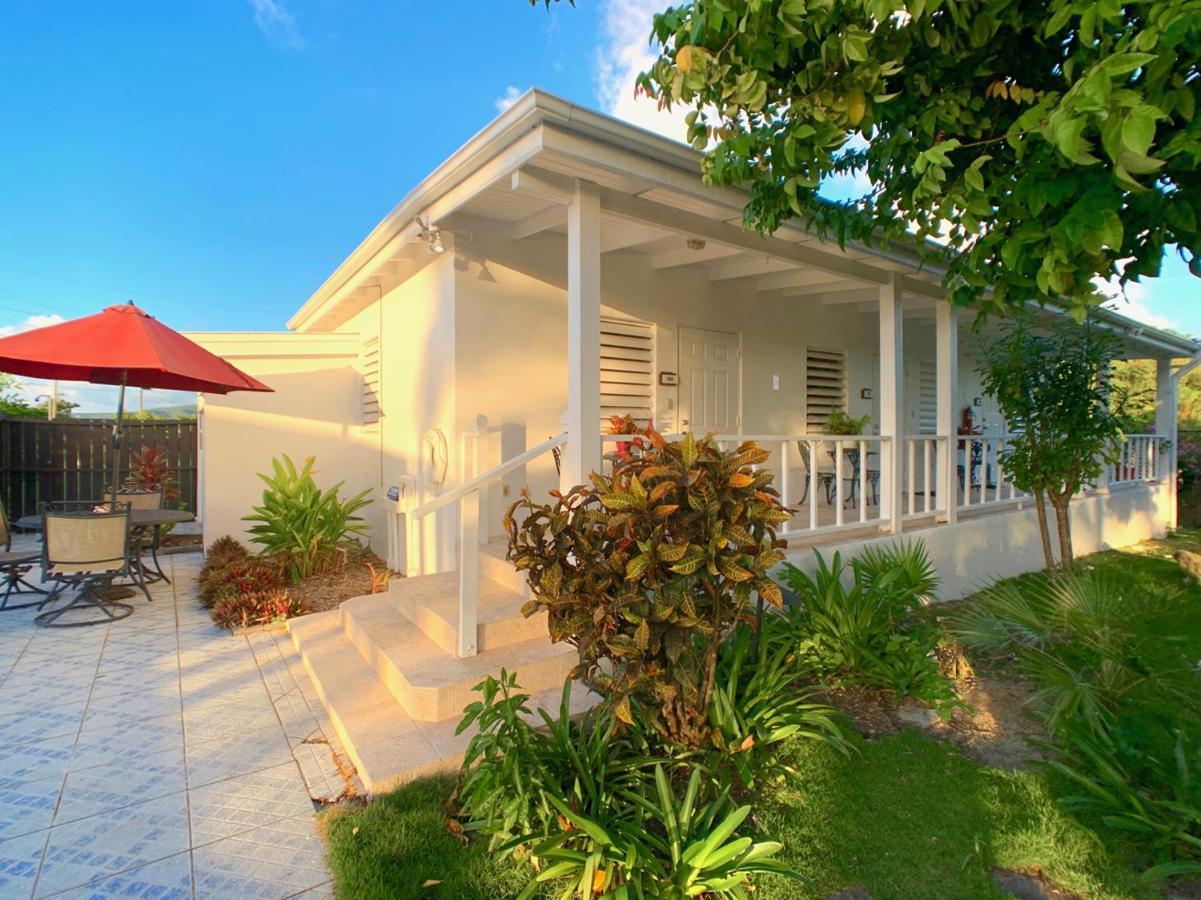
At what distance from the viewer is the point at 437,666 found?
3.57m

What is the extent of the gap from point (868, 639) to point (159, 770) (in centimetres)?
401

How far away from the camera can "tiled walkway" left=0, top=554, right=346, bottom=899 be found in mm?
2391

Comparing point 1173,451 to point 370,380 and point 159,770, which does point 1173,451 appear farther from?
point 159,770

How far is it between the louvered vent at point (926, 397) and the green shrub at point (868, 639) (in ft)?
21.0

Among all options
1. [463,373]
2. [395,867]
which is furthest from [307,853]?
[463,373]

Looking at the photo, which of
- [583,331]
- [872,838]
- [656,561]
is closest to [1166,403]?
[583,331]

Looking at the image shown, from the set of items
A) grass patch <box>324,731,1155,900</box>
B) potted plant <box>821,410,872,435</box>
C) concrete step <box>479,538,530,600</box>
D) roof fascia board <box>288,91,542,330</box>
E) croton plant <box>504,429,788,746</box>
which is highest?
roof fascia board <box>288,91,542,330</box>

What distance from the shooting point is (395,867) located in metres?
2.34

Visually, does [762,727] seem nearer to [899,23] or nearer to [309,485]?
[899,23]

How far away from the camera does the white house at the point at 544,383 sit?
373 cm

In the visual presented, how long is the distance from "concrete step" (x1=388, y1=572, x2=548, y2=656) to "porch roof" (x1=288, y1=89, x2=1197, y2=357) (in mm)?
2645

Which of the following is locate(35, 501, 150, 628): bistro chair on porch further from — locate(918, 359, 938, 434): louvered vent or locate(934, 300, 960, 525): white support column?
locate(918, 359, 938, 434): louvered vent

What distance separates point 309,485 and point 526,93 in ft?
15.6

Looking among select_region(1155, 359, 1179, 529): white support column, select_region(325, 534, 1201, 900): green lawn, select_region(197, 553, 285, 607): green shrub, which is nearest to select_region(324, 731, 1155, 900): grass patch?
select_region(325, 534, 1201, 900): green lawn
